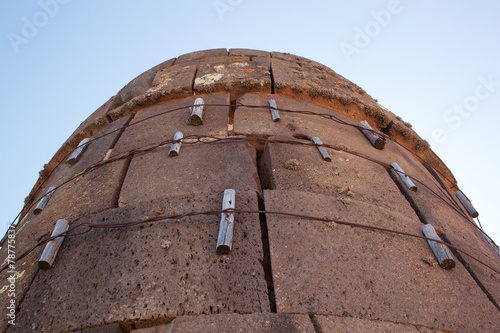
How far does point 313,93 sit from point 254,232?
2.24m

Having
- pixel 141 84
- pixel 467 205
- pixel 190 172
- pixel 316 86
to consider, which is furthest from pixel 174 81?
pixel 467 205

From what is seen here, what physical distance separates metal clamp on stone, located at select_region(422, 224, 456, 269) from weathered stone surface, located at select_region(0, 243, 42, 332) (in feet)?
7.98

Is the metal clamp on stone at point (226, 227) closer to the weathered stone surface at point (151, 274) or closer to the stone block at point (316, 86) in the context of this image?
the weathered stone surface at point (151, 274)

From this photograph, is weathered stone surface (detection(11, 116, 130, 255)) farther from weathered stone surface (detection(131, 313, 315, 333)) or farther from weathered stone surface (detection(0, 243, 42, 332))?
weathered stone surface (detection(131, 313, 315, 333))

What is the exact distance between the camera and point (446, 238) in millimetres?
2447

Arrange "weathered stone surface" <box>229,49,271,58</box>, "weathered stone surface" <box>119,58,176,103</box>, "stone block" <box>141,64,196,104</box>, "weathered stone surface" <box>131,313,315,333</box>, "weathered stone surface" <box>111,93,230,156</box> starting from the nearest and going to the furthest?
1. "weathered stone surface" <box>131,313,315,333</box>
2. "weathered stone surface" <box>111,93,230,156</box>
3. "stone block" <box>141,64,196,104</box>
4. "weathered stone surface" <box>119,58,176,103</box>
5. "weathered stone surface" <box>229,49,271,58</box>

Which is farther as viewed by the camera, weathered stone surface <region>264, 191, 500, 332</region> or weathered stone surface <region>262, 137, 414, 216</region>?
weathered stone surface <region>262, 137, 414, 216</region>

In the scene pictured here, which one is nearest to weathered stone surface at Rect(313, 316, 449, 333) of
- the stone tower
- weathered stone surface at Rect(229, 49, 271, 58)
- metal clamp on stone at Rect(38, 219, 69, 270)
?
the stone tower

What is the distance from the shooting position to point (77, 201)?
2553 millimetres

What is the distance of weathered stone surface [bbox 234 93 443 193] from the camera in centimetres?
306

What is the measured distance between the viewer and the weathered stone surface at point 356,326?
1600mm

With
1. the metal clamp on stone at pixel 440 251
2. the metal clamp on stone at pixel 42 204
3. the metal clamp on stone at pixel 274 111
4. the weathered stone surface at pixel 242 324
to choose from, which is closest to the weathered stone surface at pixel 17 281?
the metal clamp on stone at pixel 42 204

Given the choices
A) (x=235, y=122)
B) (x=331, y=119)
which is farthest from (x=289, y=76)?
(x=235, y=122)

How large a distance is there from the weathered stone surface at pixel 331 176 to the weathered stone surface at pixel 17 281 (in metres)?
1.58
